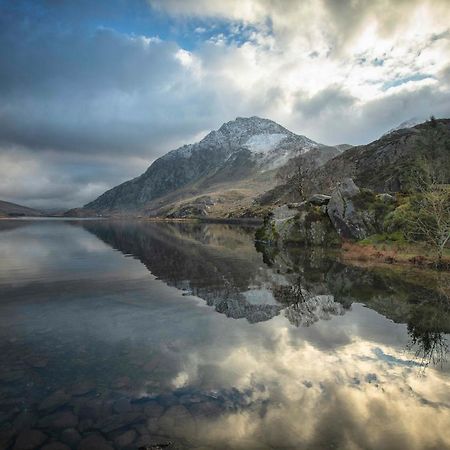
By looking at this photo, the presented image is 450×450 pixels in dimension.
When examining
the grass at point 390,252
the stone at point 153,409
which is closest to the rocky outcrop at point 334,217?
the grass at point 390,252

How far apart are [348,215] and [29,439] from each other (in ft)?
182

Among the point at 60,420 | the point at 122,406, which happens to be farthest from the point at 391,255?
the point at 60,420

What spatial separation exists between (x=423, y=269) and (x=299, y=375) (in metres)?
30.2

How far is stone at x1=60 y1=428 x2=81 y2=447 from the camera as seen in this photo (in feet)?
32.1

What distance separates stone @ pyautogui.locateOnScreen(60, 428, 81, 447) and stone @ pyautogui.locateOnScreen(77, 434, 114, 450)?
0.17m

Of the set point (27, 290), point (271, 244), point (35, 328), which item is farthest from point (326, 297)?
point (271, 244)

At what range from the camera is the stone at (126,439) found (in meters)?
9.81

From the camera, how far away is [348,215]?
2301 inches

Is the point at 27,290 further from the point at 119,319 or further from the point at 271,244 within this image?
the point at 271,244

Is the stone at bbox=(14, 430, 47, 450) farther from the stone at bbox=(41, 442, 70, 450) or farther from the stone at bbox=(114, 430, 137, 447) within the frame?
the stone at bbox=(114, 430, 137, 447)

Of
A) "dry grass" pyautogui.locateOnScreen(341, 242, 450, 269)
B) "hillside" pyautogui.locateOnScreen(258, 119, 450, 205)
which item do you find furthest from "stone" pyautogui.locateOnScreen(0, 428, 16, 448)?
"hillside" pyautogui.locateOnScreen(258, 119, 450, 205)

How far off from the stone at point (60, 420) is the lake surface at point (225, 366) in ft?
0.18

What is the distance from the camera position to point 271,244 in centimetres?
6931

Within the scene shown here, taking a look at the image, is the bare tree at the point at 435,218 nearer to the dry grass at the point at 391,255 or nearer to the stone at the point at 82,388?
the dry grass at the point at 391,255
